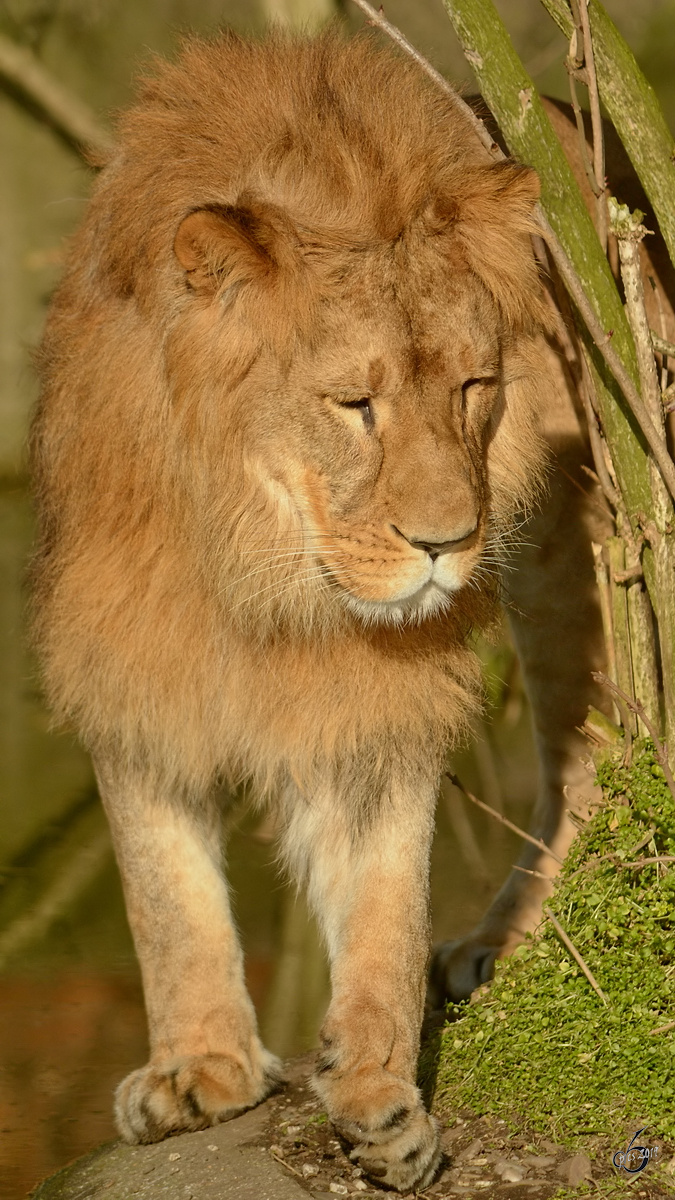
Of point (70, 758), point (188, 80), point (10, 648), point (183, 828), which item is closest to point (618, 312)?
point (188, 80)

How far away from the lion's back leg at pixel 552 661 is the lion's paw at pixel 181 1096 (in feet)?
2.73

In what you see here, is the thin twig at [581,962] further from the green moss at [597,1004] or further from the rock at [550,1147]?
the rock at [550,1147]

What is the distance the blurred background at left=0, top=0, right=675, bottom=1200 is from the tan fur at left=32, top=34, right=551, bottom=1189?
46 centimetres

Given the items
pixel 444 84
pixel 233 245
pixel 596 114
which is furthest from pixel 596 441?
pixel 233 245

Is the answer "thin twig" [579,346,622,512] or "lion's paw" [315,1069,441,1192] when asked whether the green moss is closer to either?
"lion's paw" [315,1069,441,1192]

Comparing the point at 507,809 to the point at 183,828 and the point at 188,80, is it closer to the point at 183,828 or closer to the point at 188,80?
the point at 183,828

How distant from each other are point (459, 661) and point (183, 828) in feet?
2.27

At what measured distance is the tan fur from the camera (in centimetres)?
265

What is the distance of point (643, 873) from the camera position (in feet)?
10.2

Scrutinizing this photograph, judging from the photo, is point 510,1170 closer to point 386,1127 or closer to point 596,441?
point 386,1127

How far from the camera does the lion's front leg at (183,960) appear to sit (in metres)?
3.25

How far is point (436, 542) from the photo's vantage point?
8.52ft

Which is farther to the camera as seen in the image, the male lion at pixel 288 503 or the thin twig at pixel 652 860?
the thin twig at pixel 652 860

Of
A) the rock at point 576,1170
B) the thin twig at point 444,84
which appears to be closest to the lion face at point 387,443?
the thin twig at point 444,84
